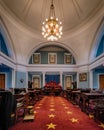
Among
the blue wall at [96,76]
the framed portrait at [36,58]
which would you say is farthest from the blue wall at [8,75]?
the blue wall at [96,76]

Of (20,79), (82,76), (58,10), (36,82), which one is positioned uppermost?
(58,10)

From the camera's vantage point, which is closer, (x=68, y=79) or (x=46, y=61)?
(x=46, y=61)

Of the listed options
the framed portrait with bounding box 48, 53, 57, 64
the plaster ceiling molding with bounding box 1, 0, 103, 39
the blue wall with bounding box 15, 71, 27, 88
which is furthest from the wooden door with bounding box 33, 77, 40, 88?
the plaster ceiling molding with bounding box 1, 0, 103, 39

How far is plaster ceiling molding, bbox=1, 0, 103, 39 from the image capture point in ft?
37.4

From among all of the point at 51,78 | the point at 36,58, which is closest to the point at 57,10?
the point at 36,58

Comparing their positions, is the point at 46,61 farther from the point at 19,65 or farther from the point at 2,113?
the point at 2,113

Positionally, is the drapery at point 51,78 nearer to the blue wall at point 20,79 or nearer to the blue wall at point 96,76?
the blue wall at point 20,79

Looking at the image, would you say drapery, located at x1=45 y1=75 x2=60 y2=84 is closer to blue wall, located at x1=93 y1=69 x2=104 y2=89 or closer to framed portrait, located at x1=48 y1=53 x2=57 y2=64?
framed portrait, located at x1=48 y1=53 x2=57 y2=64

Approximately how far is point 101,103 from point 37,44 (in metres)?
13.4

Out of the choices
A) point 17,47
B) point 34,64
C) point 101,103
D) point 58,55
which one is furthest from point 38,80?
point 101,103

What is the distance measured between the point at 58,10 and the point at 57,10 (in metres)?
0.09

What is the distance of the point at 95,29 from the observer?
494 inches

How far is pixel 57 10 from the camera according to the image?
13102mm

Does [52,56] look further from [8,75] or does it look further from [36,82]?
[8,75]
